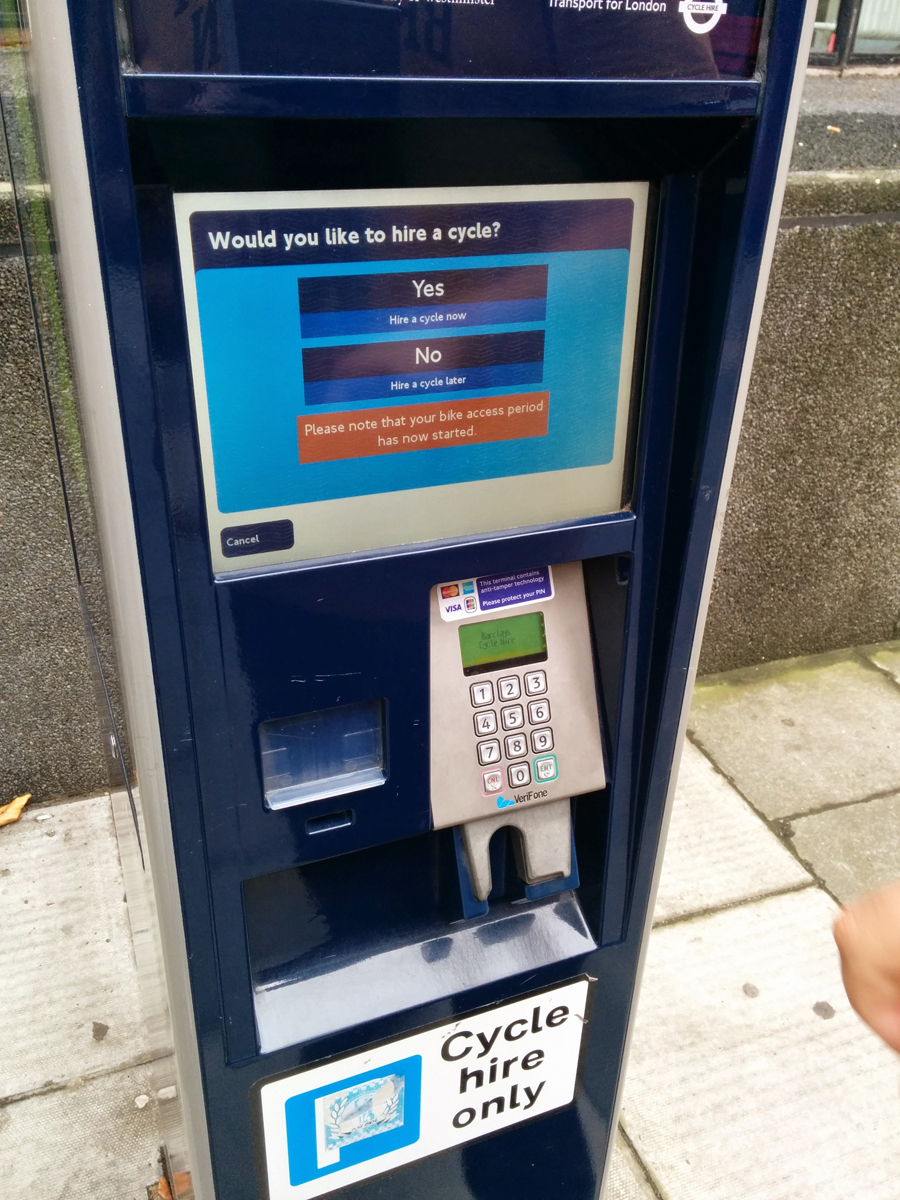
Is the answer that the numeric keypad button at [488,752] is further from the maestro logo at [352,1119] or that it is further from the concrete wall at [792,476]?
the concrete wall at [792,476]

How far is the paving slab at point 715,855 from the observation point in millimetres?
2867

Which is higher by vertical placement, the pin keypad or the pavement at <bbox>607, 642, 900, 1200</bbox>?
the pin keypad

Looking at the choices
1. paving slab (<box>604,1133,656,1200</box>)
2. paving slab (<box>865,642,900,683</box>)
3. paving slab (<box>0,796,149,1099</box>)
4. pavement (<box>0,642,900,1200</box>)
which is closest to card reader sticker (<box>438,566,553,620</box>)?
pavement (<box>0,642,900,1200</box>)

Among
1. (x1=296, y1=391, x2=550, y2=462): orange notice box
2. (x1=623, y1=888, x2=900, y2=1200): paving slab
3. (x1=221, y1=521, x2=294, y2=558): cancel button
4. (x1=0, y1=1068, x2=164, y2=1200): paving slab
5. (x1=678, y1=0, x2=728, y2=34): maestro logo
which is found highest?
(x1=678, y1=0, x2=728, y2=34): maestro logo

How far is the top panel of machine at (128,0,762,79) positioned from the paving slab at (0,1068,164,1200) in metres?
2.08

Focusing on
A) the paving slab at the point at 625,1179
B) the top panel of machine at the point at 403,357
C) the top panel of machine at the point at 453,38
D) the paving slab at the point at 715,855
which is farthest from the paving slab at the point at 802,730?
the top panel of machine at the point at 453,38

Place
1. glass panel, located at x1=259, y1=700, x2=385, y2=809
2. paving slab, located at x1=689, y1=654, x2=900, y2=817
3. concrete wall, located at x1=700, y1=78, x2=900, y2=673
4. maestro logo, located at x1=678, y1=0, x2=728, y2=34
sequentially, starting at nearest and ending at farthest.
A: 1. maestro logo, located at x1=678, y1=0, x2=728, y2=34
2. glass panel, located at x1=259, y1=700, x2=385, y2=809
3. concrete wall, located at x1=700, y1=78, x2=900, y2=673
4. paving slab, located at x1=689, y1=654, x2=900, y2=817

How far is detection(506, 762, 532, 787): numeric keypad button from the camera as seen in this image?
1.25m

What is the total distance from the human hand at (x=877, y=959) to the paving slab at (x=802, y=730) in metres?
2.54

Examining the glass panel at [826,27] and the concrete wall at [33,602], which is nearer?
the concrete wall at [33,602]

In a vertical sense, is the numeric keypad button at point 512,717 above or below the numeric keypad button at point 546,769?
above

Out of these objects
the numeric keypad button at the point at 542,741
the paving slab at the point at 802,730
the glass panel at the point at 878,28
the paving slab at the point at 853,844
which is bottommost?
the paving slab at the point at 802,730

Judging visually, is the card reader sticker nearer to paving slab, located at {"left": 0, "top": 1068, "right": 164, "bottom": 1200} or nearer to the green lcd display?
the green lcd display

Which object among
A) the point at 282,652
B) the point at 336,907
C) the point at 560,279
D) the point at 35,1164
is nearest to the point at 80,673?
the point at 35,1164
